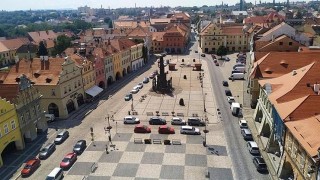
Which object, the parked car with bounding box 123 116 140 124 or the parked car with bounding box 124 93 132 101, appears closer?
the parked car with bounding box 123 116 140 124

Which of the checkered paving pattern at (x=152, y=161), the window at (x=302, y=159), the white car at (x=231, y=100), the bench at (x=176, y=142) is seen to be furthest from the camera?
the white car at (x=231, y=100)

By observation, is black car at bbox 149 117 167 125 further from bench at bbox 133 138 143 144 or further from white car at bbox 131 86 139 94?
white car at bbox 131 86 139 94

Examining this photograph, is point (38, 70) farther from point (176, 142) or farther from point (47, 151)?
point (176, 142)

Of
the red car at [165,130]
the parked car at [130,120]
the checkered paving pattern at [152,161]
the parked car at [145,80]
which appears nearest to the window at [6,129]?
the checkered paving pattern at [152,161]

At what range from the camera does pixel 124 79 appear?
11112cm

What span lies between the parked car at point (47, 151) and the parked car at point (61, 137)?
2.17m

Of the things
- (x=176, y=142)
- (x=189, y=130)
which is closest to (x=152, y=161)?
(x=176, y=142)

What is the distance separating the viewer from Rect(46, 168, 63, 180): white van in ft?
157

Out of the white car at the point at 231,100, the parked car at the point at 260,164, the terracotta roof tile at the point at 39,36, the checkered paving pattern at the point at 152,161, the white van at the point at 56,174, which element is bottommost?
the checkered paving pattern at the point at 152,161

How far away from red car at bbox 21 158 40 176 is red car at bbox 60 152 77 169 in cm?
416

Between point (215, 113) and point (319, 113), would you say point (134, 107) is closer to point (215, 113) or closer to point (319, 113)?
point (215, 113)

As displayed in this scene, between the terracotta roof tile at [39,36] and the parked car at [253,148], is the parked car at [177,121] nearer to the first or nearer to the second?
the parked car at [253,148]

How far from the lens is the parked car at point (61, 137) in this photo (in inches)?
2441

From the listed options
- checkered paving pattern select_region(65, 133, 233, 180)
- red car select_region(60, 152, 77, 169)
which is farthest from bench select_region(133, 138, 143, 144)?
red car select_region(60, 152, 77, 169)
